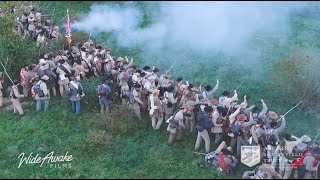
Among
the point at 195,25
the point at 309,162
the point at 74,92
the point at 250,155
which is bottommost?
the point at 250,155

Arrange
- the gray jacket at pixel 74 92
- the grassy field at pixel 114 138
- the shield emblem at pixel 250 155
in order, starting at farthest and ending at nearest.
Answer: the gray jacket at pixel 74 92 → the grassy field at pixel 114 138 → the shield emblem at pixel 250 155

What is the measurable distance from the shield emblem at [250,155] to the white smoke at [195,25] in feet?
23.2

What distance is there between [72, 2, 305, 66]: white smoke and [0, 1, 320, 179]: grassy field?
253cm

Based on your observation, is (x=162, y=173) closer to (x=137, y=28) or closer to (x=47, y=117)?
(x=47, y=117)

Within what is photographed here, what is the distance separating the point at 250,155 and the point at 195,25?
994 cm

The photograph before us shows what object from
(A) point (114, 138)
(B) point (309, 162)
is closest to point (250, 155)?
(B) point (309, 162)

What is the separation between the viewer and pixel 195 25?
20031 mm

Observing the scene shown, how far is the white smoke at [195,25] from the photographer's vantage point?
727 inches

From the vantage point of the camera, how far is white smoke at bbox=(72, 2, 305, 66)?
1845 centimetres

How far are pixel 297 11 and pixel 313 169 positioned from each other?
12712 millimetres

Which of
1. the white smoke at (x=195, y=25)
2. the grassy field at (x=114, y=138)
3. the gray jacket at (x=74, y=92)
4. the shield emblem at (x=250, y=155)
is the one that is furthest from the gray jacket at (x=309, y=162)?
the white smoke at (x=195, y=25)

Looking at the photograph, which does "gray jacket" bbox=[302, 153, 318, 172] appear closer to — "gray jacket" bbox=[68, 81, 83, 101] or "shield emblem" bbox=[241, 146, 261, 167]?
"shield emblem" bbox=[241, 146, 261, 167]

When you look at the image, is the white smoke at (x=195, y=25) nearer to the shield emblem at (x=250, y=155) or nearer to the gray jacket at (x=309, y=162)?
the shield emblem at (x=250, y=155)

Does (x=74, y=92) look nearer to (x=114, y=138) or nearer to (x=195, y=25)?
(x=114, y=138)
